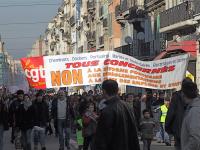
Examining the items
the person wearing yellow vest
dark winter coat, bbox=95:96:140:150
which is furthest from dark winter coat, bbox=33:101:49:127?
dark winter coat, bbox=95:96:140:150

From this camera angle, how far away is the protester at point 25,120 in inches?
675

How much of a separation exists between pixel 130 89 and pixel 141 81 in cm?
3466

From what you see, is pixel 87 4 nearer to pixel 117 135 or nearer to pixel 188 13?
pixel 188 13

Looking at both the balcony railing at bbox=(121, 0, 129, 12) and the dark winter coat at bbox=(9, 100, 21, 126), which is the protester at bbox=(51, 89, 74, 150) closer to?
the dark winter coat at bbox=(9, 100, 21, 126)

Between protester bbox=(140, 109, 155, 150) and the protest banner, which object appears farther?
the protest banner

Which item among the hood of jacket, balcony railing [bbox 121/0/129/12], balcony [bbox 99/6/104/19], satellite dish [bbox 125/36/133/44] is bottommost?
the hood of jacket

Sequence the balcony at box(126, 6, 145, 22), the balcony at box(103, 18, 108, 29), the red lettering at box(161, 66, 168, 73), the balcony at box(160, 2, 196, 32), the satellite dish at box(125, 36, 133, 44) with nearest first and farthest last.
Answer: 1. the red lettering at box(161, 66, 168, 73)
2. the balcony at box(160, 2, 196, 32)
3. the balcony at box(126, 6, 145, 22)
4. the satellite dish at box(125, 36, 133, 44)
5. the balcony at box(103, 18, 108, 29)

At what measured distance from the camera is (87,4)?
93625 millimetres

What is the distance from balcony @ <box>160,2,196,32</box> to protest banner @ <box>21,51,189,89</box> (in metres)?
17.2

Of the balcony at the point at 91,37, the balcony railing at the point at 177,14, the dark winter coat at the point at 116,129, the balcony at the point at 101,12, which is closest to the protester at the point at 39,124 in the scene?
the dark winter coat at the point at 116,129

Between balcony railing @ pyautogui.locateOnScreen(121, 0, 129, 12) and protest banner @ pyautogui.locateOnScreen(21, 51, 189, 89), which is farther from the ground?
balcony railing @ pyautogui.locateOnScreen(121, 0, 129, 12)

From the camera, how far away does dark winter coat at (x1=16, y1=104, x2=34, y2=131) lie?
17.2 m

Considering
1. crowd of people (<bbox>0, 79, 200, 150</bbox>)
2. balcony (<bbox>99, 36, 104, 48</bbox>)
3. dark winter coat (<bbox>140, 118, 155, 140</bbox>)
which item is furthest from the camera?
balcony (<bbox>99, 36, 104, 48</bbox>)

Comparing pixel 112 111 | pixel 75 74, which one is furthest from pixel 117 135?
pixel 75 74
